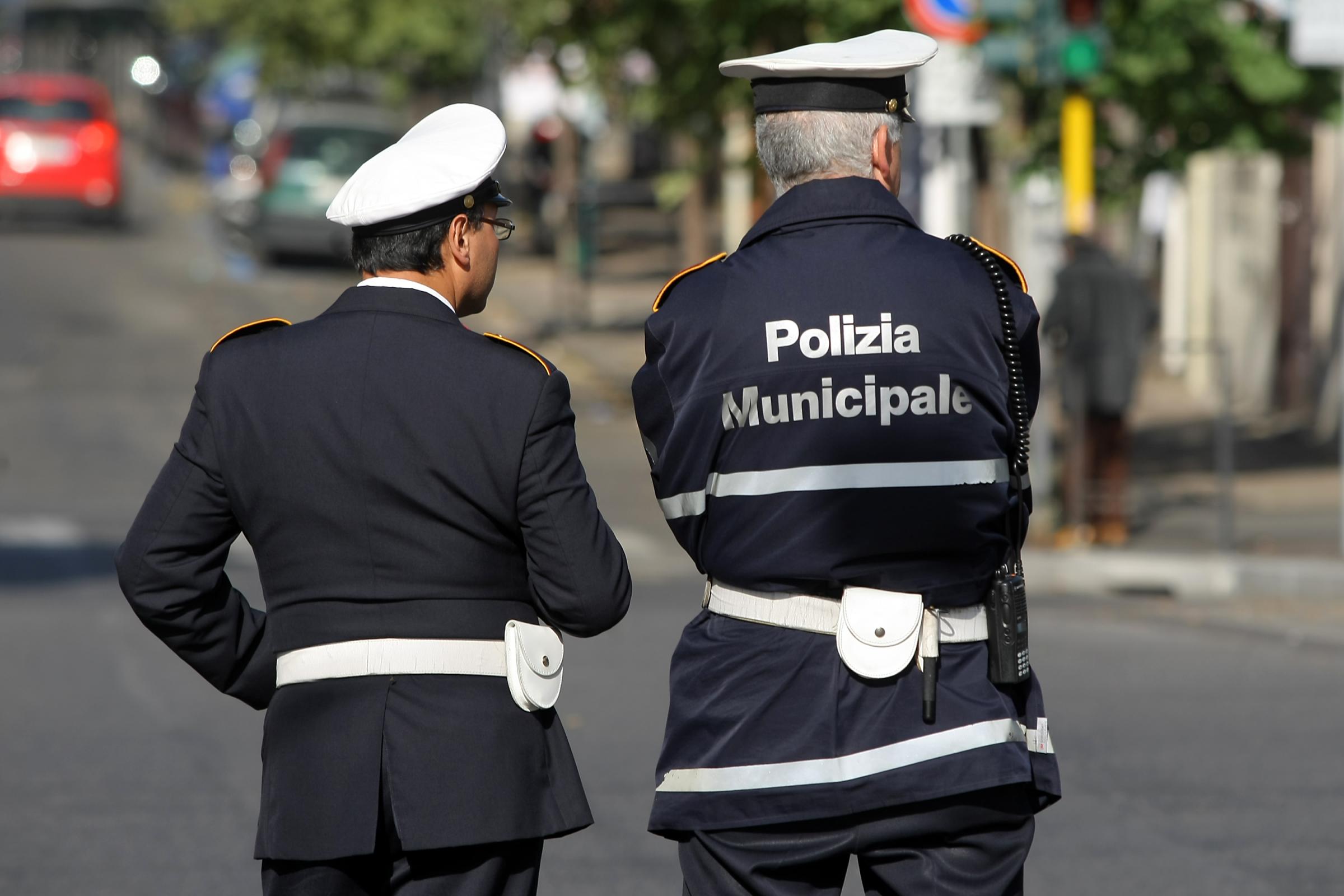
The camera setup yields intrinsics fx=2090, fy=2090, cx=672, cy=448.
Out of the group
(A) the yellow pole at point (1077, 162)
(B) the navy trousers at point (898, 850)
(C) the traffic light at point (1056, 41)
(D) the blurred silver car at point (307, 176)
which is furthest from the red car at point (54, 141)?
(B) the navy trousers at point (898, 850)

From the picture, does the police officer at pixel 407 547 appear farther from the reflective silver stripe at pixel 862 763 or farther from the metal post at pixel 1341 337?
the metal post at pixel 1341 337

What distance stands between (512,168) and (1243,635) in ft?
98.3

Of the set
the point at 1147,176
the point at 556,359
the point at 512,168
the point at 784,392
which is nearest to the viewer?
the point at 784,392

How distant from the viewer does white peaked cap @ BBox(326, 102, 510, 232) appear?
318 cm

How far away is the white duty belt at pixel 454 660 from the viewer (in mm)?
3133

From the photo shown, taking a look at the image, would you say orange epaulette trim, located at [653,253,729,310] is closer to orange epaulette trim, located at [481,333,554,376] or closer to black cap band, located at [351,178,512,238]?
orange epaulette trim, located at [481,333,554,376]

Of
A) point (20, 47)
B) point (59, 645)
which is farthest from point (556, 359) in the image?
point (20, 47)

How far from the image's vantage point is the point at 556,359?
2122 centimetres

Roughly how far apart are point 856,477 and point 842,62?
623 millimetres

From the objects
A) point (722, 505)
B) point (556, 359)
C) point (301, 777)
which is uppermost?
point (722, 505)

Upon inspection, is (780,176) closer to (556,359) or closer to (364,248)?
(364,248)

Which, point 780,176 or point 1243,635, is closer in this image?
point 780,176

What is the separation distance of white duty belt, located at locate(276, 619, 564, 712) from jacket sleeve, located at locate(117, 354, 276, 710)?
21 cm

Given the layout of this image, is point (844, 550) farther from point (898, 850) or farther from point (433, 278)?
point (433, 278)
